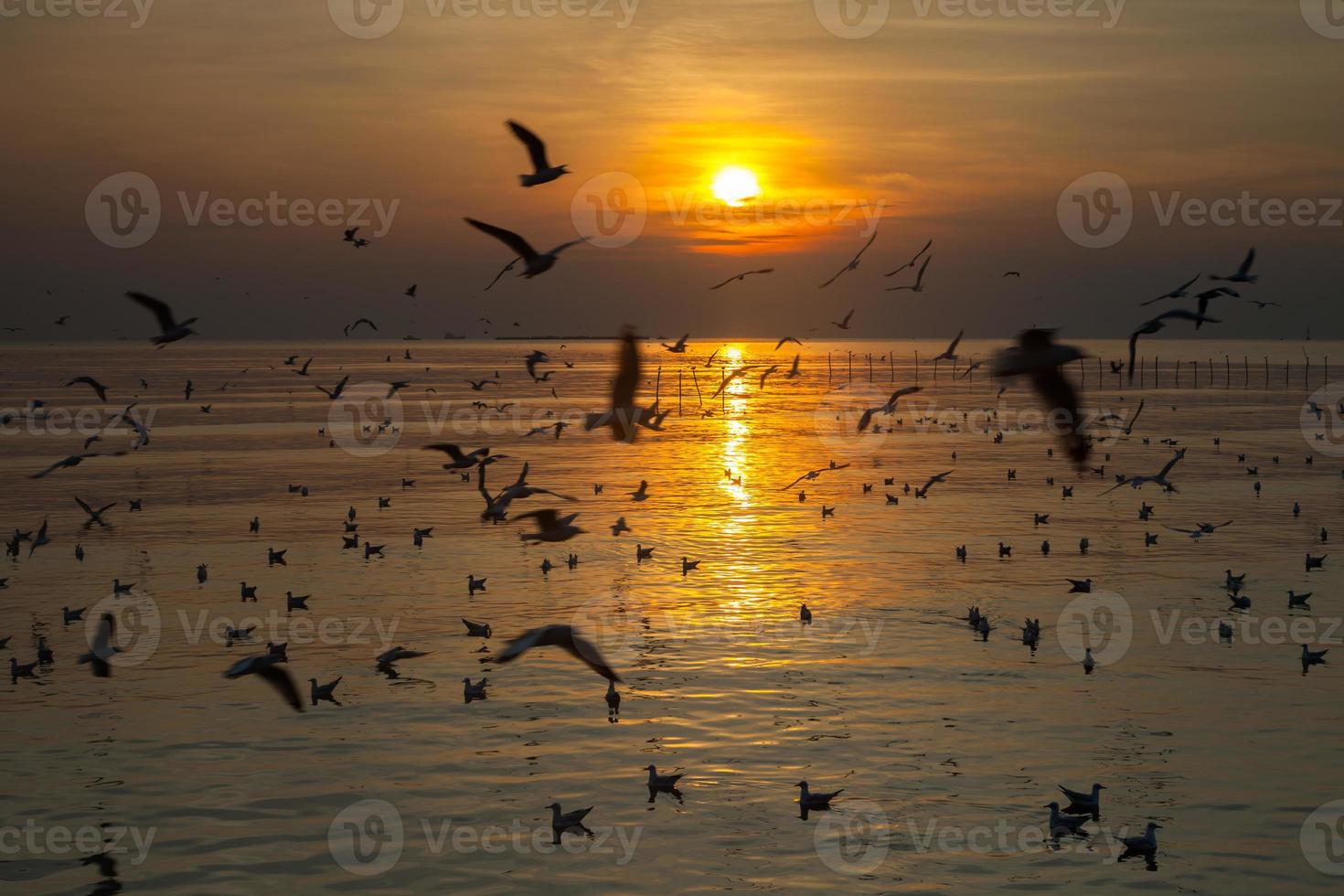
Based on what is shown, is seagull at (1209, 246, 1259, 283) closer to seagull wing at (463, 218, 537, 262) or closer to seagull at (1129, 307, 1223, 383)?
seagull at (1129, 307, 1223, 383)

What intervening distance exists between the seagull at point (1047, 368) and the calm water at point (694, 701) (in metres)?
6.14

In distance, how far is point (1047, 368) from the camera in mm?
11633

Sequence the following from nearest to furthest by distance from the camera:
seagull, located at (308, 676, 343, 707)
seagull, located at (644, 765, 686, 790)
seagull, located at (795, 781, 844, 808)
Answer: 1. seagull, located at (795, 781, 844, 808)
2. seagull, located at (644, 765, 686, 790)
3. seagull, located at (308, 676, 343, 707)

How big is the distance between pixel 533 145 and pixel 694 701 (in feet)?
30.7

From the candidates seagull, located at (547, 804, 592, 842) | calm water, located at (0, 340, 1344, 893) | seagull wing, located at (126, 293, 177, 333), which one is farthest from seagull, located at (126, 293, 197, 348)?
seagull, located at (547, 804, 592, 842)

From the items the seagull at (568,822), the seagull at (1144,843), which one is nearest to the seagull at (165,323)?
the seagull at (568,822)

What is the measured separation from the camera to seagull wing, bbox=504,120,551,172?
17.3m

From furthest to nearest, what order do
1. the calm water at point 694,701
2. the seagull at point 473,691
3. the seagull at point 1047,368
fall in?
the seagull at point 473,691
the calm water at point 694,701
the seagull at point 1047,368

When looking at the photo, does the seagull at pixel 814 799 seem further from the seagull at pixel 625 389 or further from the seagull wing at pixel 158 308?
the seagull wing at pixel 158 308

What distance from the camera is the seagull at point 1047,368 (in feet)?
35.0

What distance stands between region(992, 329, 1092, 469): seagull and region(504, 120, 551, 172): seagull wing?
8668 millimetres

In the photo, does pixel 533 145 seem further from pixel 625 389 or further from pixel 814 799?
pixel 814 799

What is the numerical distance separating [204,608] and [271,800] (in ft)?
36.5

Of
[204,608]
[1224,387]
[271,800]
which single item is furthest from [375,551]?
[1224,387]
